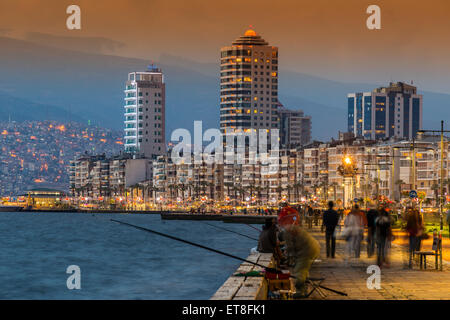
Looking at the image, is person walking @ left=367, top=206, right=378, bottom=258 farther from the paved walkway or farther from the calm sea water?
the calm sea water

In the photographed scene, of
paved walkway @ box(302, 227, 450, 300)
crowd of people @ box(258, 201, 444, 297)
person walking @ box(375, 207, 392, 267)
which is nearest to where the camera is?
crowd of people @ box(258, 201, 444, 297)

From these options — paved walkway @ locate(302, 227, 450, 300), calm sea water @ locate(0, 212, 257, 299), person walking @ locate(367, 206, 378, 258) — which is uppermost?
person walking @ locate(367, 206, 378, 258)

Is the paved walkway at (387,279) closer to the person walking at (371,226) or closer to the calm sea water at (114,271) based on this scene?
the person walking at (371,226)

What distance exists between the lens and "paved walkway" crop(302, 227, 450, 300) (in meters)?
19.7

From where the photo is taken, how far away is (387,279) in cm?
2303

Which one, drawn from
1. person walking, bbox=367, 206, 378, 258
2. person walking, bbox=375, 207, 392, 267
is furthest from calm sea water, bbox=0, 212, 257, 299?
person walking, bbox=375, 207, 392, 267

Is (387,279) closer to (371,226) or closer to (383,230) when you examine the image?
(383,230)

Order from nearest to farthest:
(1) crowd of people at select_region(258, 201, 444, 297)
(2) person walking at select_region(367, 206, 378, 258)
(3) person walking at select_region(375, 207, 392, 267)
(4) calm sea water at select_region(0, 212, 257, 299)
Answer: (1) crowd of people at select_region(258, 201, 444, 297)
(3) person walking at select_region(375, 207, 392, 267)
(2) person walking at select_region(367, 206, 378, 258)
(4) calm sea water at select_region(0, 212, 257, 299)

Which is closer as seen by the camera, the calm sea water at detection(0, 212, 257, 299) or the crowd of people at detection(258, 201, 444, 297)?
the crowd of people at detection(258, 201, 444, 297)

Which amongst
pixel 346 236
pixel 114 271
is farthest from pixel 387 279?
pixel 114 271

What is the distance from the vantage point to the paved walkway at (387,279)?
19.7m

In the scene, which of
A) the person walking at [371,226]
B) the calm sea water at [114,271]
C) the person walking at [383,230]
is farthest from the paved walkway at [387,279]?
the calm sea water at [114,271]
